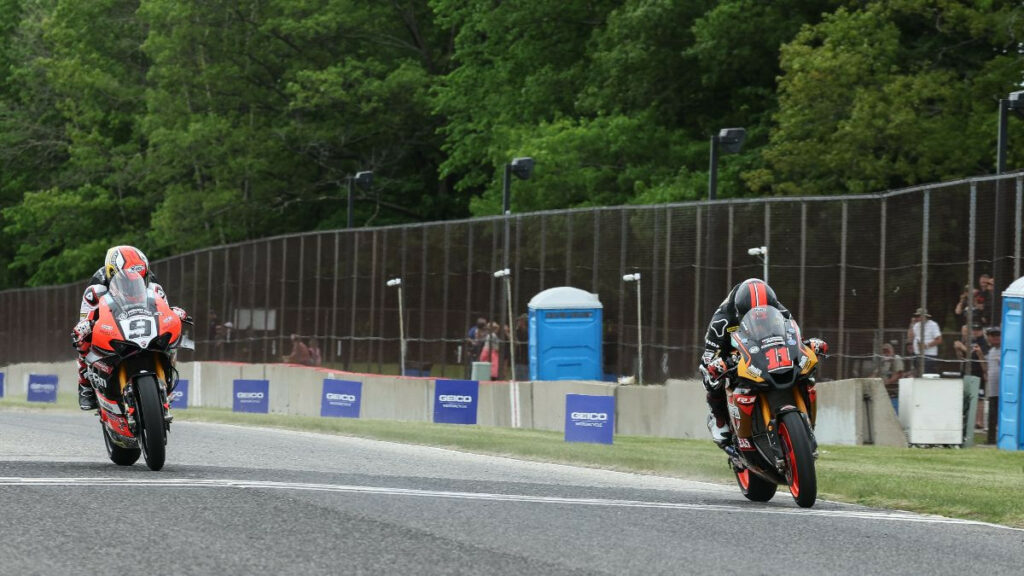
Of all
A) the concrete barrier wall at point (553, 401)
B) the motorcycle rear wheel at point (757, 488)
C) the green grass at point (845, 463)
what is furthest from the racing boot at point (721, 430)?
the concrete barrier wall at point (553, 401)

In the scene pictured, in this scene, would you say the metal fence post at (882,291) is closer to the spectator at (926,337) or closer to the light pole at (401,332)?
the spectator at (926,337)

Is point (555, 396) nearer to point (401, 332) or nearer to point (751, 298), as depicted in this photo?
point (401, 332)

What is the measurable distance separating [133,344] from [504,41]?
46.0 m

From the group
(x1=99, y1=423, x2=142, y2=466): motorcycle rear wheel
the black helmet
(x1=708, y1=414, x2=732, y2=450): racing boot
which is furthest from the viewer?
(x1=99, y1=423, x2=142, y2=466): motorcycle rear wheel

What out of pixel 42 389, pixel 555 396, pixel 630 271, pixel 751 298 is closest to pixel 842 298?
pixel 555 396

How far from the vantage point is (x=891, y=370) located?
25.5 meters

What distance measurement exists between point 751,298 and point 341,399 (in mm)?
20150

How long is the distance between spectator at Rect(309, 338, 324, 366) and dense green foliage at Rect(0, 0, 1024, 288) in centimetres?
776

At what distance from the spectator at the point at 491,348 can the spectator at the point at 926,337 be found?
12.2m

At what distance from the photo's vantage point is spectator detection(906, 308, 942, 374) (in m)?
24.3

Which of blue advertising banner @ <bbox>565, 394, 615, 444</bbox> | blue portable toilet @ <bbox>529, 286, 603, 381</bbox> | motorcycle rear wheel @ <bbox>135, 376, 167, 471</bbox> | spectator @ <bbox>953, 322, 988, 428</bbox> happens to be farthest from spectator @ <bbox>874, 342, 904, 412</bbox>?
motorcycle rear wheel @ <bbox>135, 376, 167, 471</bbox>

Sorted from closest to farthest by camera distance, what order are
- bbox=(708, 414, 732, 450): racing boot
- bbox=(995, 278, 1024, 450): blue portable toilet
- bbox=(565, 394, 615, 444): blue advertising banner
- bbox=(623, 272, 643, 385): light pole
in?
bbox=(708, 414, 732, 450): racing boot
bbox=(995, 278, 1024, 450): blue portable toilet
bbox=(565, 394, 615, 444): blue advertising banner
bbox=(623, 272, 643, 385): light pole

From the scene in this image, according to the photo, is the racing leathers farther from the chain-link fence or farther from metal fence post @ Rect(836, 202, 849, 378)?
metal fence post @ Rect(836, 202, 849, 378)

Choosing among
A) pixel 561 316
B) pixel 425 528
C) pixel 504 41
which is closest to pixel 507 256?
pixel 561 316
